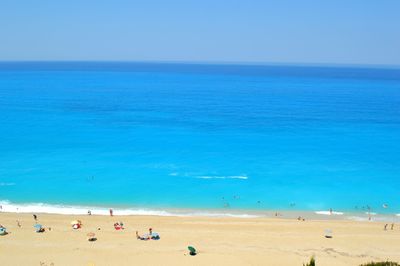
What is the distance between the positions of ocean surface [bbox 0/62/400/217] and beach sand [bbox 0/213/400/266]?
14.5ft

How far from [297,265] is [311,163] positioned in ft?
85.5

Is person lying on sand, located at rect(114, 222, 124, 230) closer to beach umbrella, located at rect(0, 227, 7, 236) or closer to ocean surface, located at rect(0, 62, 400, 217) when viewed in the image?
ocean surface, located at rect(0, 62, 400, 217)

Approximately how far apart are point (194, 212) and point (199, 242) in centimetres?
766

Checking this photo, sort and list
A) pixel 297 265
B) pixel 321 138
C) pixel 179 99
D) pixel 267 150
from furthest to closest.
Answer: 1. pixel 179 99
2. pixel 321 138
3. pixel 267 150
4. pixel 297 265

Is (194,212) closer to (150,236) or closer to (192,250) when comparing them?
(150,236)

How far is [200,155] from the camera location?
50438 mm

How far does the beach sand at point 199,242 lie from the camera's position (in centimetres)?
2411

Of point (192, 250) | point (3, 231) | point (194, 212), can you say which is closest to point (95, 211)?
point (3, 231)

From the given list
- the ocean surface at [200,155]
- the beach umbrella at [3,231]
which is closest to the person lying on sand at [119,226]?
the ocean surface at [200,155]

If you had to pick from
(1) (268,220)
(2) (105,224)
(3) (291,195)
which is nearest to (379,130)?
(3) (291,195)

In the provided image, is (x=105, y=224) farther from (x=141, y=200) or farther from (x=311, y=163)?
(x=311, y=163)

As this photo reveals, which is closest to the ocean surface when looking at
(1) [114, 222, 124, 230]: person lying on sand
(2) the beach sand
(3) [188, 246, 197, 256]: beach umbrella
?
(2) the beach sand

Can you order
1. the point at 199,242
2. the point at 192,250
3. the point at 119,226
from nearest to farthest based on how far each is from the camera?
the point at 192,250, the point at 199,242, the point at 119,226

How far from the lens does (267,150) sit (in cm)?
5281
